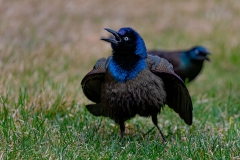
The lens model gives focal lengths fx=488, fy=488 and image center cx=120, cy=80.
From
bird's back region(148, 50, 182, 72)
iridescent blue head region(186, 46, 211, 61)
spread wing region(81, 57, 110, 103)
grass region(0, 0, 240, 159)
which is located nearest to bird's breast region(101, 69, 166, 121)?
spread wing region(81, 57, 110, 103)

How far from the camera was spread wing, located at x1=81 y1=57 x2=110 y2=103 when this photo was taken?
14.3 feet

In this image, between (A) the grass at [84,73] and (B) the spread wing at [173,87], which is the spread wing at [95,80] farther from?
(B) the spread wing at [173,87]

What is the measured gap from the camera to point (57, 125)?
14.6 ft

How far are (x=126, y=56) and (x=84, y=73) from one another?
116 inches

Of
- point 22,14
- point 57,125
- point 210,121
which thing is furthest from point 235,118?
point 22,14

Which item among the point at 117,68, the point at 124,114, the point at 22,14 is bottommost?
the point at 124,114

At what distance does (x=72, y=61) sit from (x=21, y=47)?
834mm

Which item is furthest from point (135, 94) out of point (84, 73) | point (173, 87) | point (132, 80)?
point (84, 73)

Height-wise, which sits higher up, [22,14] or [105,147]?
[22,14]

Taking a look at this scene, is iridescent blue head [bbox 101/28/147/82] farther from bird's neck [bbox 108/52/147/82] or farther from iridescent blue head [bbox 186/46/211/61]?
iridescent blue head [bbox 186/46/211/61]

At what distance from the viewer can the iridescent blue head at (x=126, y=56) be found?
4.14 meters

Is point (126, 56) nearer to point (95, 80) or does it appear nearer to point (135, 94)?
point (135, 94)

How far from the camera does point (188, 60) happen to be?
7648 mm

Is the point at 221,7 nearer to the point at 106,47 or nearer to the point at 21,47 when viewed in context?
the point at 106,47
